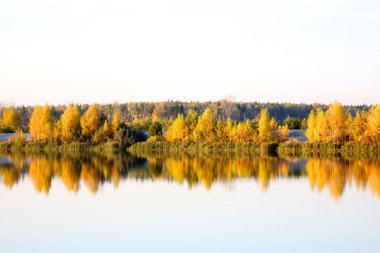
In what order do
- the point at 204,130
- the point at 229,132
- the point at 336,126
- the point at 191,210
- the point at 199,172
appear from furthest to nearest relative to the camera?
the point at 204,130
the point at 229,132
the point at 336,126
the point at 199,172
the point at 191,210

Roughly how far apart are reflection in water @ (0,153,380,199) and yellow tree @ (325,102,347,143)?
414 inches

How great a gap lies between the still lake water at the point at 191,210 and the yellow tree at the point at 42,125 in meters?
22.5

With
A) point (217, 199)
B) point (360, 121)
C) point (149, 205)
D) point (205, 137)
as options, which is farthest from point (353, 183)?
point (205, 137)

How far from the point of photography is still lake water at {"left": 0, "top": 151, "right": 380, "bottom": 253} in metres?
12.9

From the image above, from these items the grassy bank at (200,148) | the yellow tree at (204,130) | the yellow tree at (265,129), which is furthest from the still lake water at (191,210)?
the yellow tree at (204,130)

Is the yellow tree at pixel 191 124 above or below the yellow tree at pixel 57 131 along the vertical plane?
above

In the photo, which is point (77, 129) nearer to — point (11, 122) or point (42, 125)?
point (42, 125)

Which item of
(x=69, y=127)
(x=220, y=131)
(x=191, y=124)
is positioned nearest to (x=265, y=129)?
(x=220, y=131)

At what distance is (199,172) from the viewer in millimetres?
27234

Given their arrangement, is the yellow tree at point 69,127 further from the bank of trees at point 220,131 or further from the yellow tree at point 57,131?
the bank of trees at point 220,131

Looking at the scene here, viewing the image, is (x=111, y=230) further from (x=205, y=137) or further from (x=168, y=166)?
(x=205, y=137)

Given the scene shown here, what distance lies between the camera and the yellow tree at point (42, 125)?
165ft

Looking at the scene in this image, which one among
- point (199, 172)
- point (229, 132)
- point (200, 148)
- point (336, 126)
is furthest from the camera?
point (229, 132)

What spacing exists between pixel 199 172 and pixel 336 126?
65.2ft
